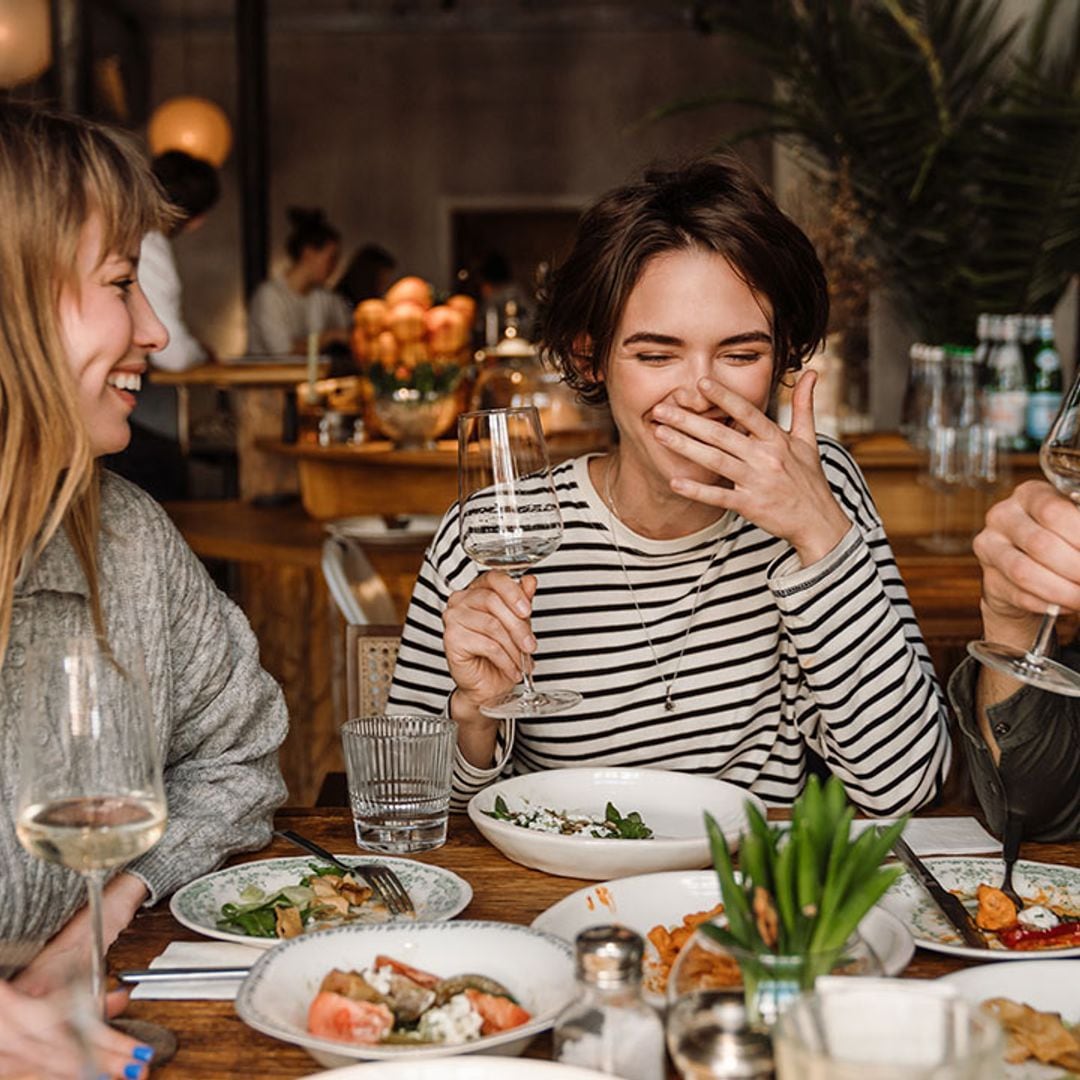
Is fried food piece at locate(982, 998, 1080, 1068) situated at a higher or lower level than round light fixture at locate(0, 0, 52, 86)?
lower

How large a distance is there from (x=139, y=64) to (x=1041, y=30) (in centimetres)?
798

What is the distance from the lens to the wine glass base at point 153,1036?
45.6 inches

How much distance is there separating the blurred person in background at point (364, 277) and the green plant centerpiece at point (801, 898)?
9.35 meters

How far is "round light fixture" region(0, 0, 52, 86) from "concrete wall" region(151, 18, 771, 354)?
206 inches

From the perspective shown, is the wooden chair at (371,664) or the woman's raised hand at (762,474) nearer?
the woman's raised hand at (762,474)

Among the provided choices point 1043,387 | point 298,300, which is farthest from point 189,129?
point 1043,387

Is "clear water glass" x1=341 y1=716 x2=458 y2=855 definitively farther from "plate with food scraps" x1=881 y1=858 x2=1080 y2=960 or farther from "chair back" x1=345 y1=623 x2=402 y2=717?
"chair back" x1=345 y1=623 x2=402 y2=717

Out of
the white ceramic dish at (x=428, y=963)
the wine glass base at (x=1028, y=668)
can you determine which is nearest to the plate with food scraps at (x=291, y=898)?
the white ceramic dish at (x=428, y=963)

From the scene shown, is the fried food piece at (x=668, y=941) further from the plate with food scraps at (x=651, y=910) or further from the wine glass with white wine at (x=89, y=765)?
the wine glass with white wine at (x=89, y=765)

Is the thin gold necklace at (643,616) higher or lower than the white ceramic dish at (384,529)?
higher

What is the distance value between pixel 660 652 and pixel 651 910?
675 mm

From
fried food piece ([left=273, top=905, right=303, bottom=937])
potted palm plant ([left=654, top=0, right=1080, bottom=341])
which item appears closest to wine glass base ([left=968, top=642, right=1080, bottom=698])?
fried food piece ([left=273, top=905, right=303, bottom=937])

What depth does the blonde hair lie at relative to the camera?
4.64ft

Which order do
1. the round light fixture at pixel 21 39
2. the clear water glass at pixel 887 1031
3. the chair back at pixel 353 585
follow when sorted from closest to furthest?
the clear water glass at pixel 887 1031 → the chair back at pixel 353 585 → the round light fixture at pixel 21 39
